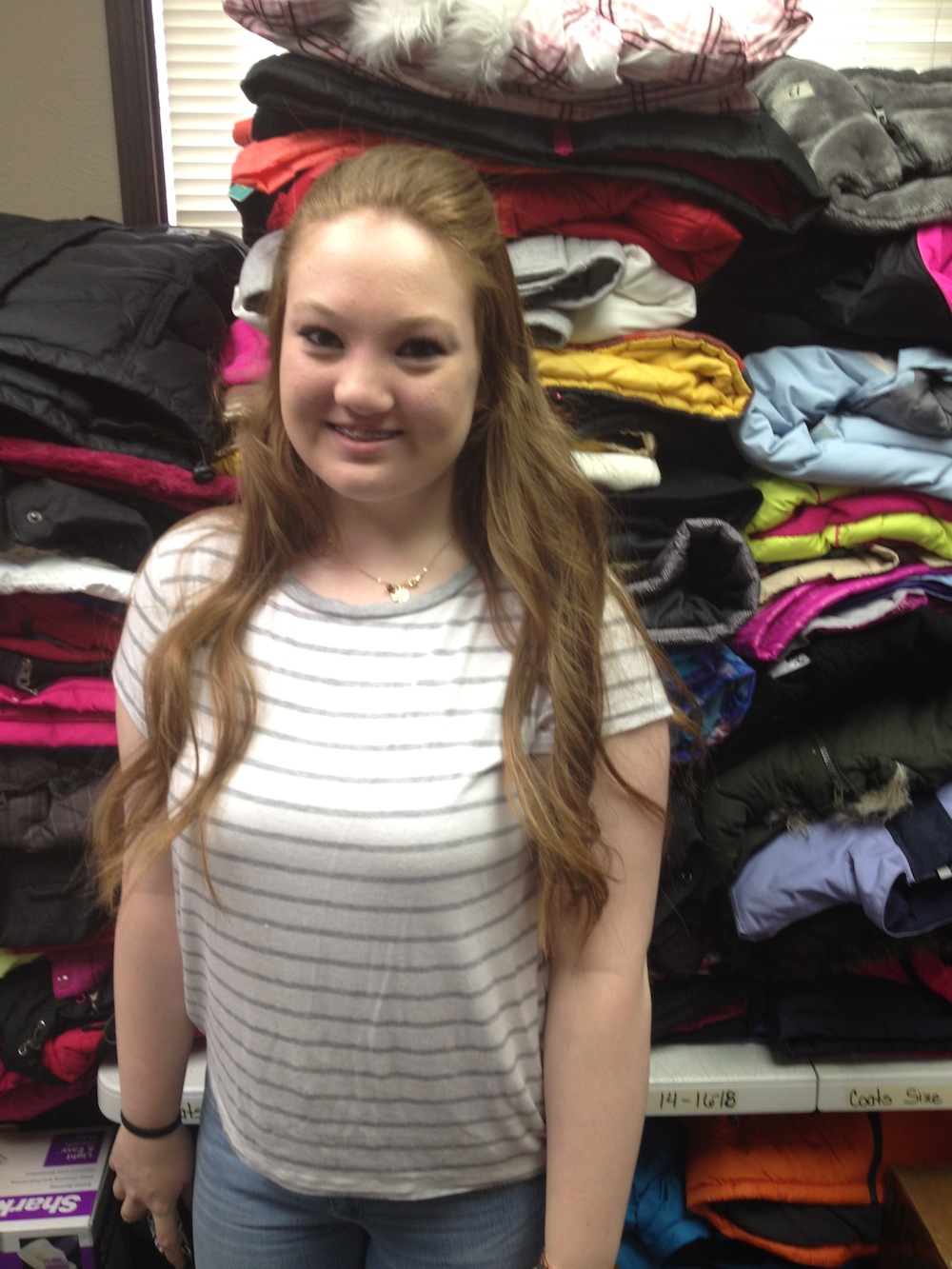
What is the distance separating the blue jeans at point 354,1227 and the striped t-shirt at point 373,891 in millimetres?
30

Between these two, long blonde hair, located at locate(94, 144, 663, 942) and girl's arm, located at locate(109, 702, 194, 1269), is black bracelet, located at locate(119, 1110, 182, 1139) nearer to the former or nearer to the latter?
girl's arm, located at locate(109, 702, 194, 1269)

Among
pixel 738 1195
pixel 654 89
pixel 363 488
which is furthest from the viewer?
pixel 738 1195

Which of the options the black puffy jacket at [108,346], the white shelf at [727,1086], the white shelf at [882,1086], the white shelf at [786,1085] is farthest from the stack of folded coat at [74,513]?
the white shelf at [882,1086]

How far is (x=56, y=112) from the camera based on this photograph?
132cm

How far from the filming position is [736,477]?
1.05 m

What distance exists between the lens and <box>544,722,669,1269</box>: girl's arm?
81cm

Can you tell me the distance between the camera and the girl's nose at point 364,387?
70 centimetres

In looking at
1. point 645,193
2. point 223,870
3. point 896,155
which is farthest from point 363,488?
point 896,155

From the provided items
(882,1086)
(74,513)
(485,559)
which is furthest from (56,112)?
(882,1086)

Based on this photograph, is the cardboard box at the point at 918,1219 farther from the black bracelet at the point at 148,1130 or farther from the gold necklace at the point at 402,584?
the gold necklace at the point at 402,584

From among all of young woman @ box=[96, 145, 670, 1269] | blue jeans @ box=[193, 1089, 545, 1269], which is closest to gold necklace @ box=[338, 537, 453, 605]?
young woman @ box=[96, 145, 670, 1269]

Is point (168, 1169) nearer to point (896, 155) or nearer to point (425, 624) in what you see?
point (425, 624)

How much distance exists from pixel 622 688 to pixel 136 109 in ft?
3.59

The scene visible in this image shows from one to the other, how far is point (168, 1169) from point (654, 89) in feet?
3.74
